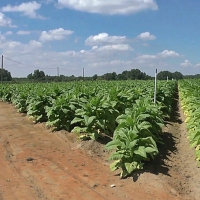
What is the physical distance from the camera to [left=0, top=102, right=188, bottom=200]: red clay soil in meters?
4.94

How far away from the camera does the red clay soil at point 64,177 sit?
494 cm

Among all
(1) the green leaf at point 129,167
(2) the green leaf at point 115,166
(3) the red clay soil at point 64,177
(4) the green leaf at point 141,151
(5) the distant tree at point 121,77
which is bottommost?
(3) the red clay soil at point 64,177

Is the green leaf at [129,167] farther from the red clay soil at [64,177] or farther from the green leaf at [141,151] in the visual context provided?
the green leaf at [141,151]

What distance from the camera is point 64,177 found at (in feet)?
18.8

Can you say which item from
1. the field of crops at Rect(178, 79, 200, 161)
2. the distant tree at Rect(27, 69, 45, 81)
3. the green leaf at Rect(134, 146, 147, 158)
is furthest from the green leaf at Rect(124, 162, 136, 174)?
the distant tree at Rect(27, 69, 45, 81)

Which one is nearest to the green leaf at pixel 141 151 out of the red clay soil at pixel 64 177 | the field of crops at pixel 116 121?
the field of crops at pixel 116 121

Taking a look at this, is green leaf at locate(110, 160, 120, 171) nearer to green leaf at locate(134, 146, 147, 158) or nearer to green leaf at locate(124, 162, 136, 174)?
green leaf at locate(124, 162, 136, 174)

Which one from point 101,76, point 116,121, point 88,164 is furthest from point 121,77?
point 88,164

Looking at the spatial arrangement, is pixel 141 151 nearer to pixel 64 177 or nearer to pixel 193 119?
pixel 64 177

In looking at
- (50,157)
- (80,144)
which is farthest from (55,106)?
(50,157)

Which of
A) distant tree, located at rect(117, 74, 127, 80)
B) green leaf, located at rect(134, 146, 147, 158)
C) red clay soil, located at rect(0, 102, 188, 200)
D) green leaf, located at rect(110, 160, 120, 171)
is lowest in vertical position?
red clay soil, located at rect(0, 102, 188, 200)

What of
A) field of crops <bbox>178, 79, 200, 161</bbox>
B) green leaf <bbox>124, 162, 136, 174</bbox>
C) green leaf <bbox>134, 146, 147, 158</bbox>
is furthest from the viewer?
field of crops <bbox>178, 79, 200, 161</bbox>

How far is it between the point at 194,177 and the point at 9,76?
6908 centimetres

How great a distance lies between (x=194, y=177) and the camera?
5.68 metres
